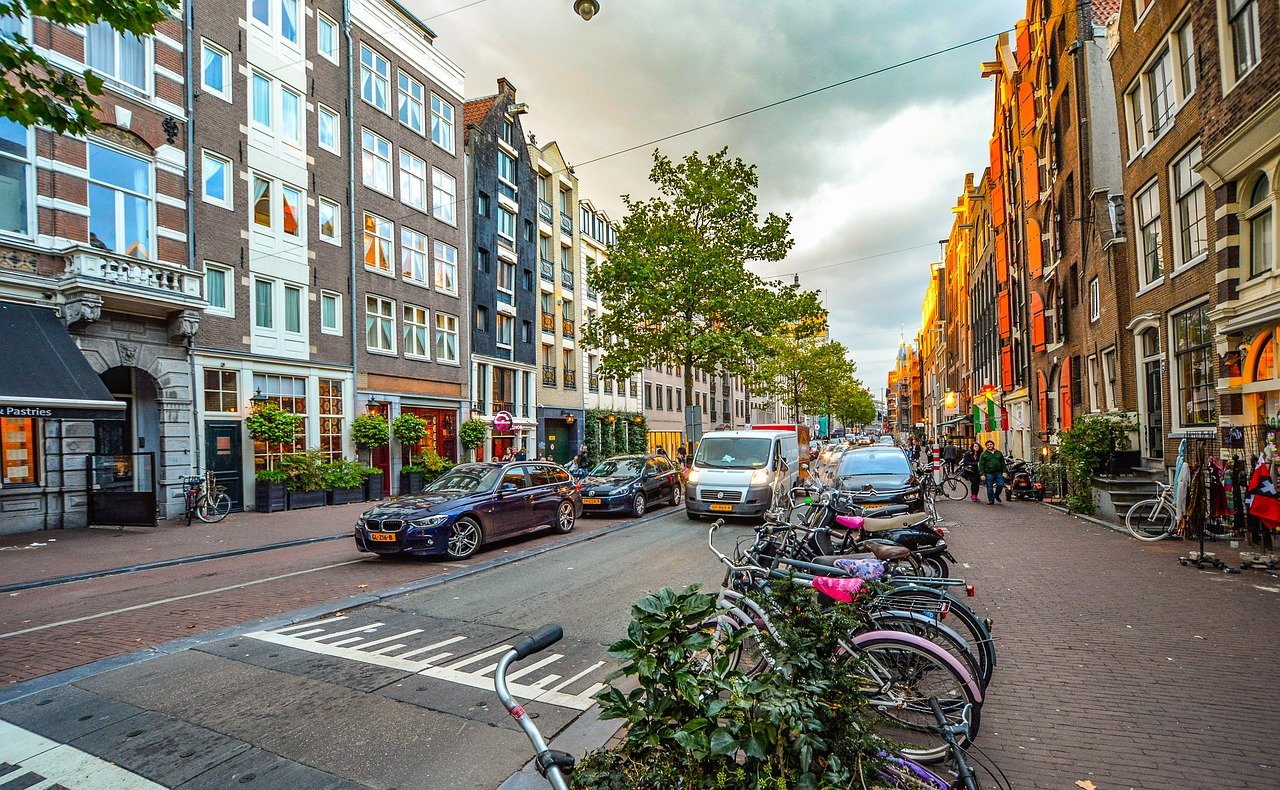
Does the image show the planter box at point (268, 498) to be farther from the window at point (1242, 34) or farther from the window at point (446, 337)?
the window at point (1242, 34)

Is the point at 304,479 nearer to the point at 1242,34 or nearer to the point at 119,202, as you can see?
the point at 119,202

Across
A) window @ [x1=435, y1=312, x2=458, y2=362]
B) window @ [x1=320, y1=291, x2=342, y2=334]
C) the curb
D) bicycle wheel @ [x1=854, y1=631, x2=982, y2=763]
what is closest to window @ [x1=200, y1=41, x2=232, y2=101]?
window @ [x1=320, y1=291, x2=342, y2=334]

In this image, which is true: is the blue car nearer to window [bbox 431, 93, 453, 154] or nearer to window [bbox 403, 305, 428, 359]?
window [bbox 403, 305, 428, 359]

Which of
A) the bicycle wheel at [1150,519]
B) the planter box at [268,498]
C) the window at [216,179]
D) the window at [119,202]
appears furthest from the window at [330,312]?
the bicycle wheel at [1150,519]

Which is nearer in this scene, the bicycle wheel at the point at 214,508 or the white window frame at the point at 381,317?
the bicycle wheel at the point at 214,508

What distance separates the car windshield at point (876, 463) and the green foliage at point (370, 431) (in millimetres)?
15398

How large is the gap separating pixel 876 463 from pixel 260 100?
68.3 feet

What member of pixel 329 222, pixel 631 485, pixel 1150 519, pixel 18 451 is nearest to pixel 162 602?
pixel 18 451

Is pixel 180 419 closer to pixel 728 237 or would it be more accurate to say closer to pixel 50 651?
pixel 50 651

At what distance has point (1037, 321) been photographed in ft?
83.1

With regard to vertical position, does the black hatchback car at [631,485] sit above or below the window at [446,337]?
below

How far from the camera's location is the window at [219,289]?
1859cm

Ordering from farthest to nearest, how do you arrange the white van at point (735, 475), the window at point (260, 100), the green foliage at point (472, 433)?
the green foliage at point (472, 433) < the window at point (260, 100) < the white van at point (735, 475)

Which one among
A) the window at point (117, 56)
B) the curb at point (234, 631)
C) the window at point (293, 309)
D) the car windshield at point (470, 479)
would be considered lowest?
the curb at point (234, 631)
